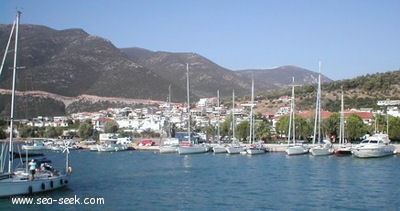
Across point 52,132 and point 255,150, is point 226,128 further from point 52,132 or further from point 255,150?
point 52,132

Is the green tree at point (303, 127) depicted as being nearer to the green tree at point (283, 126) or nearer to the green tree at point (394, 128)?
the green tree at point (283, 126)

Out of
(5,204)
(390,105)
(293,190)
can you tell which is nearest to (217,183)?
(293,190)

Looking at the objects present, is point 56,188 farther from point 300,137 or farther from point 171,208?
point 300,137

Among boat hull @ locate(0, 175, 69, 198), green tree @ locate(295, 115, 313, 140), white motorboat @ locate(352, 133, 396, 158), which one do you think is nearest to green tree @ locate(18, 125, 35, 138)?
green tree @ locate(295, 115, 313, 140)

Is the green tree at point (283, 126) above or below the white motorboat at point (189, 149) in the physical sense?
above

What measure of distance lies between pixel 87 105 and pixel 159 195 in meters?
165

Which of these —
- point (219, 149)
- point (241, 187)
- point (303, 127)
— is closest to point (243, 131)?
point (303, 127)

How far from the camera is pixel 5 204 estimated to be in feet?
89.7

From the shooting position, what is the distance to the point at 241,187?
34.7 metres

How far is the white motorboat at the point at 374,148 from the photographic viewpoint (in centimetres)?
5634

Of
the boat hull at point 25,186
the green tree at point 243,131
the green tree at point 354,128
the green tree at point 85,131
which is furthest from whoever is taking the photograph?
the green tree at point 85,131

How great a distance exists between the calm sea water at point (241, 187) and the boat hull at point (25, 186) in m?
0.49

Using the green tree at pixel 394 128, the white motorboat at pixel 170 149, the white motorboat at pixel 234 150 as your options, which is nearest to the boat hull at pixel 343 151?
the white motorboat at pixel 234 150

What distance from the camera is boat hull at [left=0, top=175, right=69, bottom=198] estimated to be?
28.3m
